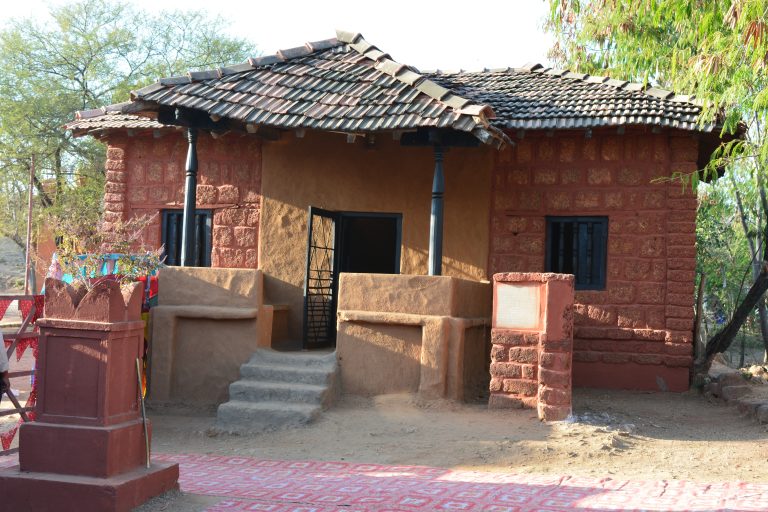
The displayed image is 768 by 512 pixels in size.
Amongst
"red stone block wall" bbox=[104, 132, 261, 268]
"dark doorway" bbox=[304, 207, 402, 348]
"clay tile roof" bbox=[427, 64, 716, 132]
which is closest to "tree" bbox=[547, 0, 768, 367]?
"clay tile roof" bbox=[427, 64, 716, 132]

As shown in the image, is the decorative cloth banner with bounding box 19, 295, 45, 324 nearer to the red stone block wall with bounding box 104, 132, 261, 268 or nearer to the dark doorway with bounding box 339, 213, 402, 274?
the red stone block wall with bounding box 104, 132, 261, 268

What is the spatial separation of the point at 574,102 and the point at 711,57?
3.31 meters

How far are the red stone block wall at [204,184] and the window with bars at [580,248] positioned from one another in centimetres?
430

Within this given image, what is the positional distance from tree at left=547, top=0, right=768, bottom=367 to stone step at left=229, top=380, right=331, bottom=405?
4741mm

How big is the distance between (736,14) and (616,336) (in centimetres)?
511

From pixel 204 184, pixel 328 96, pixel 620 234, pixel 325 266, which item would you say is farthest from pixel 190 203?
pixel 620 234

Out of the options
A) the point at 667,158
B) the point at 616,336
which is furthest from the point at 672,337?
the point at 667,158

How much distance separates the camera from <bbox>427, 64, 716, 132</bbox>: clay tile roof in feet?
35.3

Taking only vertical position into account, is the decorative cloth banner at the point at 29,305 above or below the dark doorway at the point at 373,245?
below

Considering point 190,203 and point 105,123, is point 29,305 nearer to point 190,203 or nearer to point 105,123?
point 190,203

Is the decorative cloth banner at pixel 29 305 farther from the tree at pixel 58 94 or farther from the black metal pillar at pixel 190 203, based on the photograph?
the tree at pixel 58 94

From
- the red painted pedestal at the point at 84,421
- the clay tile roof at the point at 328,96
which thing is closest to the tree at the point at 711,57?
the clay tile roof at the point at 328,96

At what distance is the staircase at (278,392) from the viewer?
8.88 meters

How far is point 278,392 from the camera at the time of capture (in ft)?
30.3
